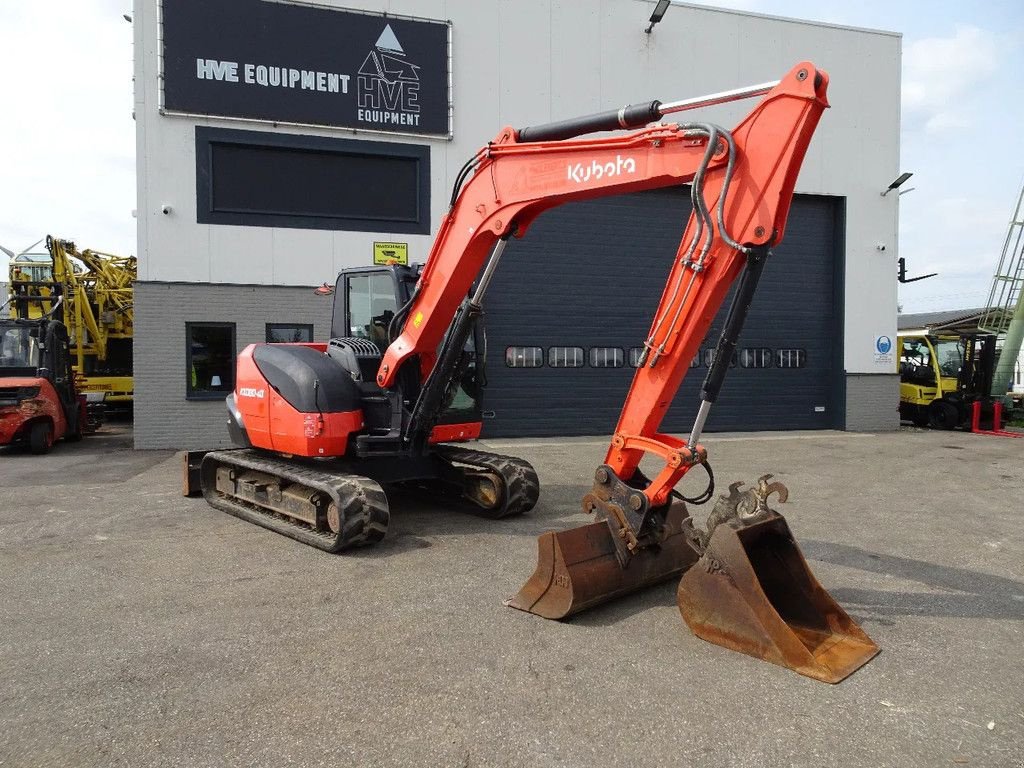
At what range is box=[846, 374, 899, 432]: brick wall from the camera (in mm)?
16547

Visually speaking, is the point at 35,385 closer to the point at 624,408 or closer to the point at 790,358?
the point at 624,408

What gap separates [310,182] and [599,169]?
31.6 feet

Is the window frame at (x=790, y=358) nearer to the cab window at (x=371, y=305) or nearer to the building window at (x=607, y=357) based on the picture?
the building window at (x=607, y=357)

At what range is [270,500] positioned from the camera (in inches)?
286

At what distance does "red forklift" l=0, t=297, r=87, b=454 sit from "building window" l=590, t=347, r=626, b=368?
1025 centimetres

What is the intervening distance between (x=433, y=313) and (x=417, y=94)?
876 centimetres

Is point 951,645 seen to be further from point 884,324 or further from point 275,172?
point 884,324

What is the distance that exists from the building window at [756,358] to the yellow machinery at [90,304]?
1528 cm

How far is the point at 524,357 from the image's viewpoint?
1483 cm

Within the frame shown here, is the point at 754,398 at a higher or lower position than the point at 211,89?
lower

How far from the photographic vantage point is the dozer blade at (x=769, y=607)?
3.97 metres

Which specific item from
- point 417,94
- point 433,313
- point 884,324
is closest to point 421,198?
point 417,94

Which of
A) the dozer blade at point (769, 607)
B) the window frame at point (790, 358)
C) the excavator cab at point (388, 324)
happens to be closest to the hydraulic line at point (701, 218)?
the dozer blade at point (769, 607)

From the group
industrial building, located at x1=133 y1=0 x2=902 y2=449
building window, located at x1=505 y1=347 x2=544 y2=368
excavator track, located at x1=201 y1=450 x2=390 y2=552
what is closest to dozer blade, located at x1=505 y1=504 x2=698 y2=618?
excavator track, located at x1=201 y1=450 x2=390 y2=552
